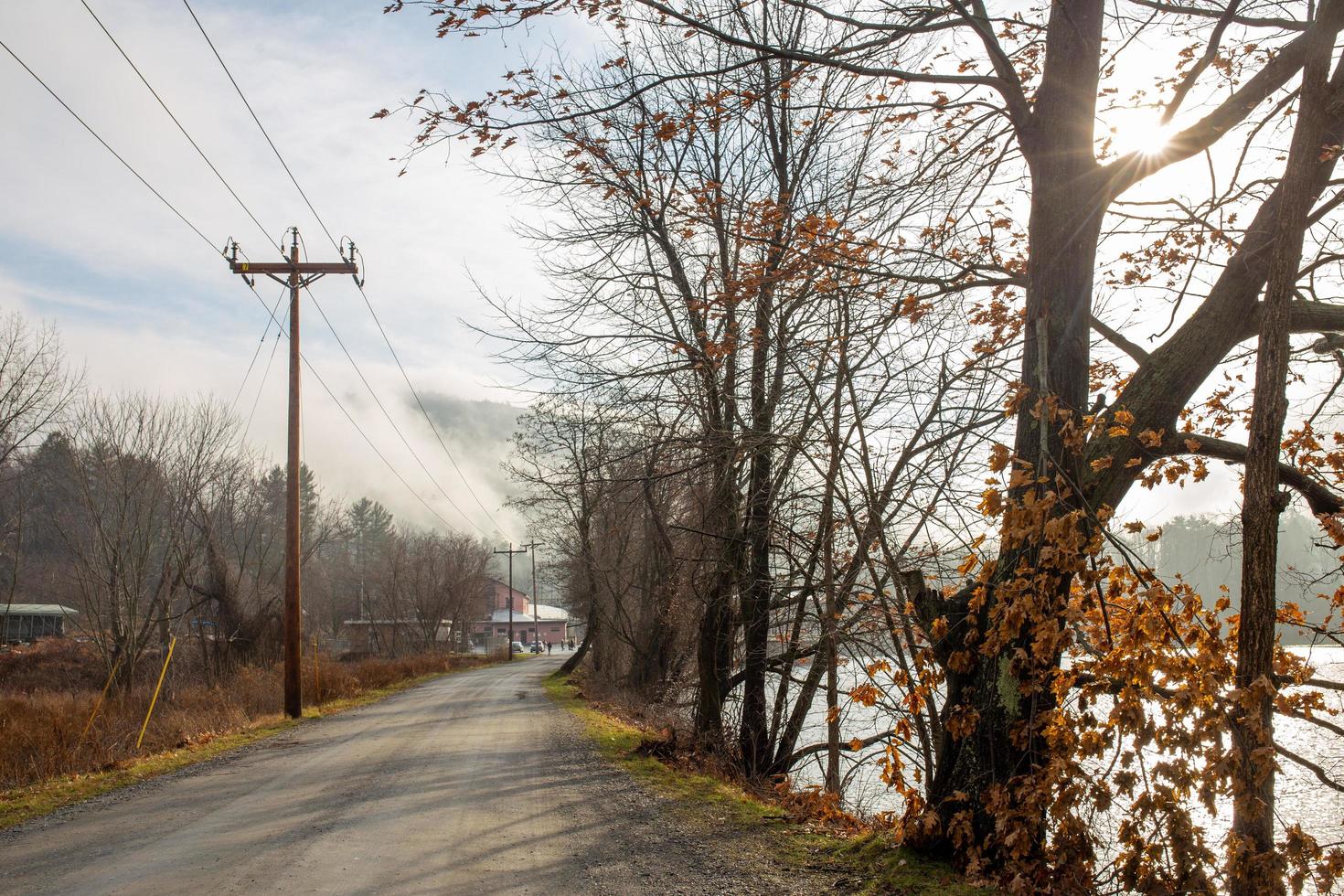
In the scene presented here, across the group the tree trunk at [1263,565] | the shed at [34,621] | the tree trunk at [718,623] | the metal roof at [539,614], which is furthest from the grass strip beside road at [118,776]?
the metal roof at [539,614]

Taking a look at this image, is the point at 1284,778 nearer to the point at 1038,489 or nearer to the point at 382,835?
the point at 1038,489

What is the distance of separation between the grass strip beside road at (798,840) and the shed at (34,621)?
1790 inches

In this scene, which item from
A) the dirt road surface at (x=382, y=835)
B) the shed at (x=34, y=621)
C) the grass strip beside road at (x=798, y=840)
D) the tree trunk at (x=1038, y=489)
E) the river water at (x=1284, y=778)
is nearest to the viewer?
the tree trunk at (x=1038, y=489)

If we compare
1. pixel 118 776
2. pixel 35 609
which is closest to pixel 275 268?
pixel 118 776

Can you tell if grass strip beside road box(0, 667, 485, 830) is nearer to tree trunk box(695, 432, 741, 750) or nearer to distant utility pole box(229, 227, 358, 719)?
distant utility pole box(229, 227, 358, 719)

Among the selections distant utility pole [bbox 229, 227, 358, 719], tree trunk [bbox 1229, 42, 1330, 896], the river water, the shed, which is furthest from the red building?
tree trunk [bbox 1229, 42, 1330, 896]

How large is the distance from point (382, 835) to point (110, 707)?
11.3m

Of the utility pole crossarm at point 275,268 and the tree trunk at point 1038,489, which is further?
the utility pole crossarm at point 275,268

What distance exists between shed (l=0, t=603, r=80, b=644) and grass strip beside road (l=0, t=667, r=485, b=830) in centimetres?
3811

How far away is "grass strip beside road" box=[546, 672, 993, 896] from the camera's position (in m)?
5.57

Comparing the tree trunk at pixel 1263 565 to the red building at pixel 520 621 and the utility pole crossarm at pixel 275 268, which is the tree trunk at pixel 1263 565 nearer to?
the utility pole crossarm at pixel 275 268

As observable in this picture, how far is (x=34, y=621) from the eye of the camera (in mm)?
49344

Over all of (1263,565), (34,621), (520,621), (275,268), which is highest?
(275,268)

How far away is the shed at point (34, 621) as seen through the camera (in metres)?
46.7
